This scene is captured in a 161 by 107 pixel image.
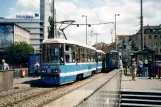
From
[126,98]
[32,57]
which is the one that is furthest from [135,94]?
[32,57]

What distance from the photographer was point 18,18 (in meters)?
137

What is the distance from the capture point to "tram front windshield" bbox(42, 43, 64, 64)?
764 inches

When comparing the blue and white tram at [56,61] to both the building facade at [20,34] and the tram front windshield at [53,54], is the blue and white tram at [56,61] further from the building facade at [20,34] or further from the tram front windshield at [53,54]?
the building facade at [20,34]

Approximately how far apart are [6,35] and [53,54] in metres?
92.4

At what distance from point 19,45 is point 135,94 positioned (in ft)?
281

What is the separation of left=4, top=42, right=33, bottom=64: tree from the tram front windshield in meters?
76.9

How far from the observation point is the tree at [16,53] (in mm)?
94312

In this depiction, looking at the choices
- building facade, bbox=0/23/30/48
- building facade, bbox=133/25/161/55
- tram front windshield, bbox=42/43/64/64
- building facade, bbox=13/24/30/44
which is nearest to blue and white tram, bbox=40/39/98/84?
tram front windshield, bbox=42/43/64/64

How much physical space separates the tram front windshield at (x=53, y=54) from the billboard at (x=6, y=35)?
301 ft

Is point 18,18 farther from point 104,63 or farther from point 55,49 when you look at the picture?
point 55,49

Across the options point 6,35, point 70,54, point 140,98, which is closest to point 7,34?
point 6,35

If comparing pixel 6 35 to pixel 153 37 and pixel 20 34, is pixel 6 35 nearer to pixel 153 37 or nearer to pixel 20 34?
pixel 20 34

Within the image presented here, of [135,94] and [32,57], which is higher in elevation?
[32,57]

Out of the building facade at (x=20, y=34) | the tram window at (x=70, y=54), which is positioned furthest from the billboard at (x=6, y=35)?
the tram window at (x=70, y=54)
